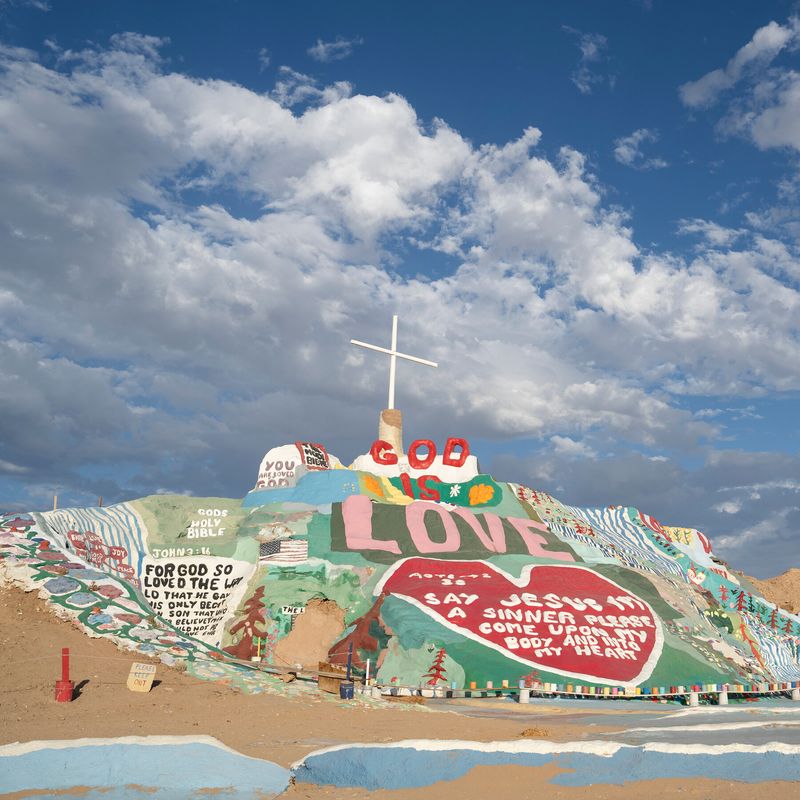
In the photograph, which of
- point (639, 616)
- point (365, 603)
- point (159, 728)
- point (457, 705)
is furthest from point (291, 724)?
point (639, 616)

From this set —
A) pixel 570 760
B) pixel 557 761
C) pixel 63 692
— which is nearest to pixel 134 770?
pixel 557 761

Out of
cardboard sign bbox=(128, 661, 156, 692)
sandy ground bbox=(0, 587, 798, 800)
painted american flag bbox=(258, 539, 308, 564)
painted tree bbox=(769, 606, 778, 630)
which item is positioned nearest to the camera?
sandy ground bbox=(0, 587, 798, 800)

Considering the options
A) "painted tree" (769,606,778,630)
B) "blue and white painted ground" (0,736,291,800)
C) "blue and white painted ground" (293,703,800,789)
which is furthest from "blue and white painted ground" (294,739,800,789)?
"painted tree" (769,606,778,630)

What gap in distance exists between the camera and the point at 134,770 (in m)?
12.1

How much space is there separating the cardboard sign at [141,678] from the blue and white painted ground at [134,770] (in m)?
7.04

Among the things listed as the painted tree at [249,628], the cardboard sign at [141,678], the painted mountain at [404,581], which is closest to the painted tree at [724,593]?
the painted mountain at [404,581]

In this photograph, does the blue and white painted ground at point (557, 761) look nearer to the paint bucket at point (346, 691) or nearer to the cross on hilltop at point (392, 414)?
the paint bucket at point (346, 691)

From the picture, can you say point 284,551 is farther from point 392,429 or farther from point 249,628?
point 392,429

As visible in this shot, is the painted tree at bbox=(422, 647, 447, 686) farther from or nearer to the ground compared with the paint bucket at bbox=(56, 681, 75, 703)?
farther from the ground

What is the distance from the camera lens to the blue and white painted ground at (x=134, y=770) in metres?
11.7

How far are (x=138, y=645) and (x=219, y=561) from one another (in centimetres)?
1117

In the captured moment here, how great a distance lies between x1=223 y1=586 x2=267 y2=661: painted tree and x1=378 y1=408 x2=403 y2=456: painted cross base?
614 inches

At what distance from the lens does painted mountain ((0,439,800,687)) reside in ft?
86.2

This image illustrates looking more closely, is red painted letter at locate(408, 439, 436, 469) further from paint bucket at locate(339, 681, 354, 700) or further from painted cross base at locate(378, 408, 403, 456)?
paint bucket at locate(339, 681, 354, 700)
